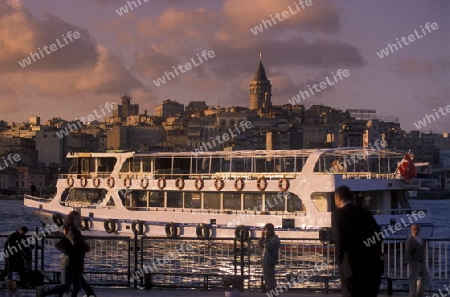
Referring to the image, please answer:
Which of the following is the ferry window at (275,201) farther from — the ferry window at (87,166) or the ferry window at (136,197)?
the ferry window at (87,166)

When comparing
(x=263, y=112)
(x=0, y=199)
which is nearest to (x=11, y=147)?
(x=0, y=199)

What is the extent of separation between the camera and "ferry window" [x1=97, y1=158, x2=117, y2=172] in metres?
33.3

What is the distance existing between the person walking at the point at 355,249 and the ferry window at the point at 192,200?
71.5 ft

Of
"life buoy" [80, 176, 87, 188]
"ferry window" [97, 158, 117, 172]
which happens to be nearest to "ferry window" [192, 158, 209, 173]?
"ferry window" [97, 158, 117, 172]


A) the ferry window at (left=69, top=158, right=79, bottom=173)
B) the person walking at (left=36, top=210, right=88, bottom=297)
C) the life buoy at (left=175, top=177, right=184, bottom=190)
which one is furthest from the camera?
the ferry window at (left=69, top=158, right=79, bottom=173)

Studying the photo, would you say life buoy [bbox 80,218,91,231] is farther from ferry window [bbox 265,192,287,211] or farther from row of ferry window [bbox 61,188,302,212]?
ferry window [bbox 265,192,287,211]

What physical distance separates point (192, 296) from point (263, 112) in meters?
137

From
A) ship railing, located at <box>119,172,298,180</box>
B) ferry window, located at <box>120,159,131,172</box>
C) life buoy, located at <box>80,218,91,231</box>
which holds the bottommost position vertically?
life buoy, located at <box>80,218,91,231</box>

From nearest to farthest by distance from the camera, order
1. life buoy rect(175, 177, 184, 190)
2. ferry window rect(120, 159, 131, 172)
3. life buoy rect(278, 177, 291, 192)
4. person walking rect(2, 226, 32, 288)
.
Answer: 1. person walking rect(2, 226, 32, 288)
2. life buoy rect(278, 177, 291, 192)
3. life buoy rect(175, 177, 184, 190)
4. ferry window rect(120, 159, 131, 172)

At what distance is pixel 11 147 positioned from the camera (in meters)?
123

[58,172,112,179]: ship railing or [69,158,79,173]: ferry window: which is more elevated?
[69,158,79,173]: ferry window

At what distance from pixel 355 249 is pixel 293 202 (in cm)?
1929

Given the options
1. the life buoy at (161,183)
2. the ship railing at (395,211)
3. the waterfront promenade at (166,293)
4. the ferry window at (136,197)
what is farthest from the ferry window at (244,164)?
the waterfront promenade at (166,293)

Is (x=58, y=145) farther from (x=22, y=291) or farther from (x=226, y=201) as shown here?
(x=22, y=291)
